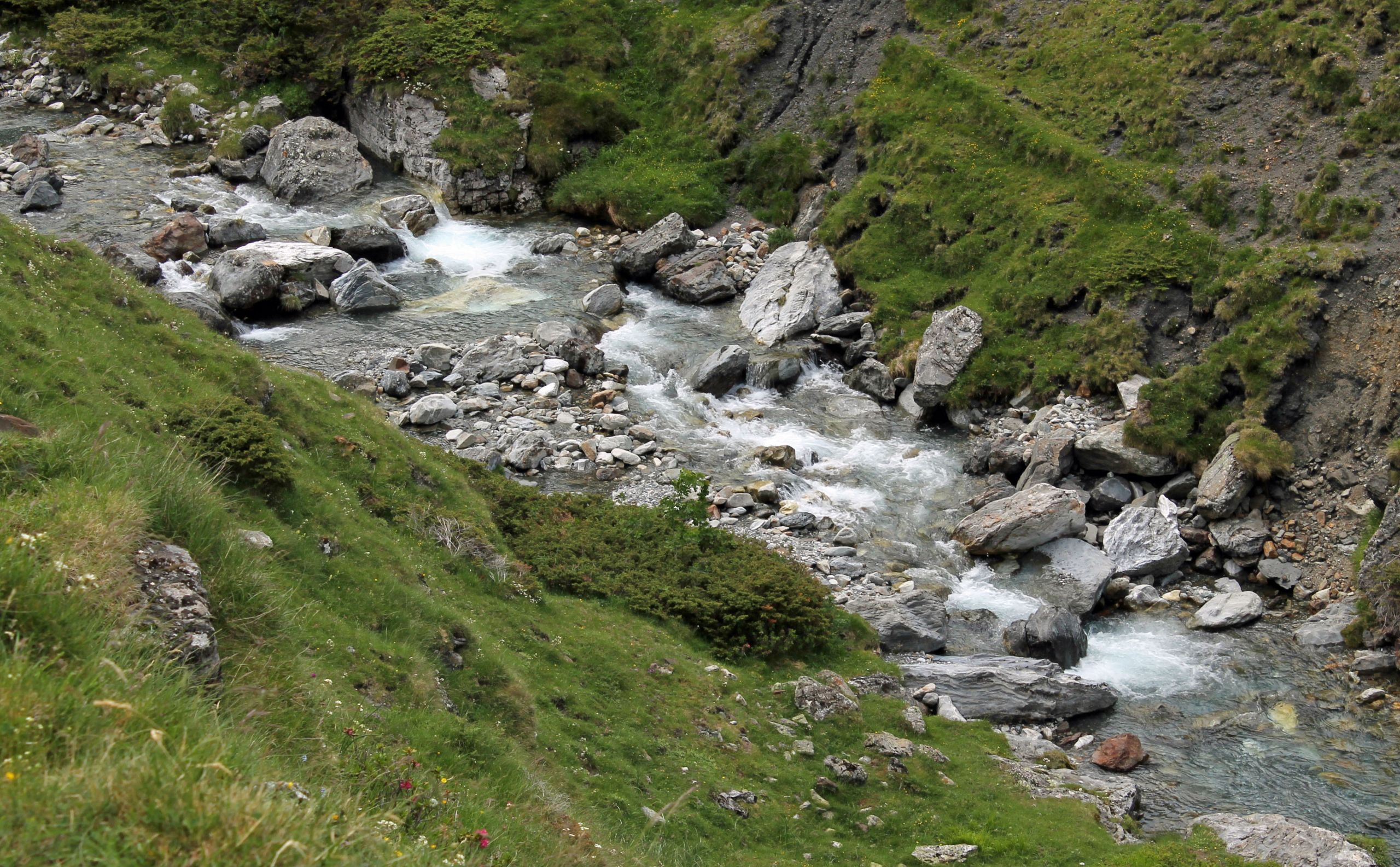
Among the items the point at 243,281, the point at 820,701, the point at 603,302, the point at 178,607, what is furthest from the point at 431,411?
the point at 178,607

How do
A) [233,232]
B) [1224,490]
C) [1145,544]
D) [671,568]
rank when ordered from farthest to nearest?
[233,232] < [1224,490] < [1145,544] < [671,568]

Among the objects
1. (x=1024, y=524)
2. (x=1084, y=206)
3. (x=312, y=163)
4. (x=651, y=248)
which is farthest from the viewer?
(x=312, y=163)

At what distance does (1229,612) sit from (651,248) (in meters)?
28.4

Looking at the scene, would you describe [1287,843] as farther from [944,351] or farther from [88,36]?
[88,36]

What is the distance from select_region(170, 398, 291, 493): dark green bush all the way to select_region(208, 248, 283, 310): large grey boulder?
23.3 metres

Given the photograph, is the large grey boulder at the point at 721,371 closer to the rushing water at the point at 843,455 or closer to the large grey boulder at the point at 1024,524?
the rushing water at the point at 843,455

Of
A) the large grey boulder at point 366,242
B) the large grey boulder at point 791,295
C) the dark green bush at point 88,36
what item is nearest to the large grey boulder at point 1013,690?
the large grey boulder at point 791,295

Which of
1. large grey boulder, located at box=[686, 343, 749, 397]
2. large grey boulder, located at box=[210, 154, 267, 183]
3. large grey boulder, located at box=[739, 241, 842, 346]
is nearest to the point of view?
large grey boulder, located at box=[686, 343, 749, 397]

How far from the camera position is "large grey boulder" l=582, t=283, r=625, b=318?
138 ft

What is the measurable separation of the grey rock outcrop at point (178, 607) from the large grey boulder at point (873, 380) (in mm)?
29714

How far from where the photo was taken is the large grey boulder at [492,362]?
36438mm

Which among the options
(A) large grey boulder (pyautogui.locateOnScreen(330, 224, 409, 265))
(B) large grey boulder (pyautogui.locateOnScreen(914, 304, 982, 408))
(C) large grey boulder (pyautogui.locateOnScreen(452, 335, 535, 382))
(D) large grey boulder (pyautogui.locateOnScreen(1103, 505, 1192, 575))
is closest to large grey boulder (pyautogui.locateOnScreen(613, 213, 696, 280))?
(C) large grey boulder (pyautogui.locateOnScreen(452, 335, 535, 382))

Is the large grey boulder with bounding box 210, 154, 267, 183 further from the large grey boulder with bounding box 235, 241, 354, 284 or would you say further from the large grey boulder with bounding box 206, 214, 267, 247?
the large grey boulder with bounding box 235, 241, 354, 284

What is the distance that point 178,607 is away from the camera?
988 centimetres
